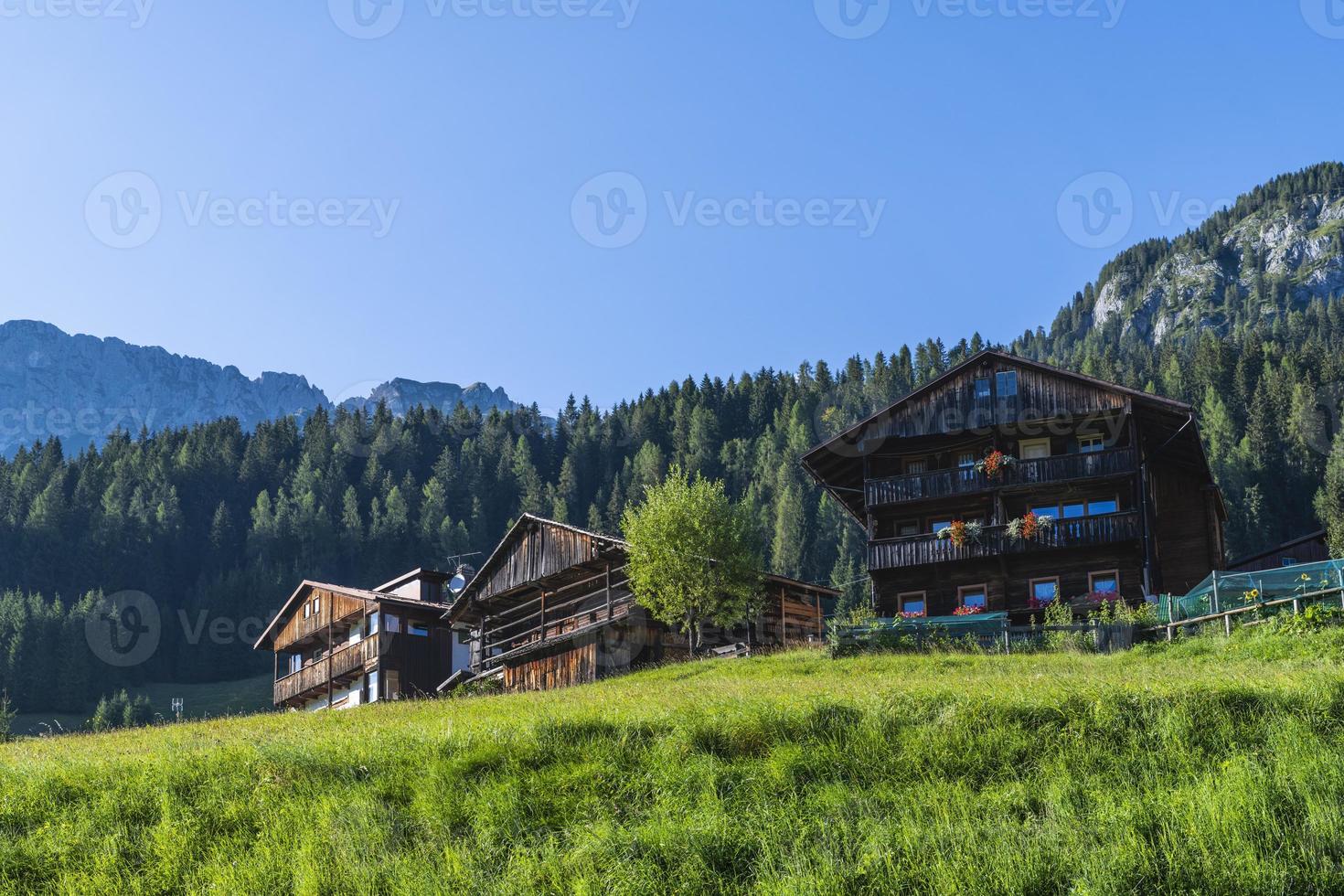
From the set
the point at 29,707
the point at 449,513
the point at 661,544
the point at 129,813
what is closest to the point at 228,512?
the point at 449,513

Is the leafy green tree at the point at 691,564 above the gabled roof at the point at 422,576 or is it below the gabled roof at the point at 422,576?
below

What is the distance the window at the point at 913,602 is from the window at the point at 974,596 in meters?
1.31

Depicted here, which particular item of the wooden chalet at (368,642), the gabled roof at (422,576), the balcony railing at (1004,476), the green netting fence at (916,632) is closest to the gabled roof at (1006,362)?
the balcony railing at (1004,476)

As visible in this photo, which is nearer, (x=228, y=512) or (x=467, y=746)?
(x=467, y=746)

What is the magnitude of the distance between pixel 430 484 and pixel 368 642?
8902cm

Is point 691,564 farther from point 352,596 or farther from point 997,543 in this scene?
point 352,596

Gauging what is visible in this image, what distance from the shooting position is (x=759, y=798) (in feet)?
58.0

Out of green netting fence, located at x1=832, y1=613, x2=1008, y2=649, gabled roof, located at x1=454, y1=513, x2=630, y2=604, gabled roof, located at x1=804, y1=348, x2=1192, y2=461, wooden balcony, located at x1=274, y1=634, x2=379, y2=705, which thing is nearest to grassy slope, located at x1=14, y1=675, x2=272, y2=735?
wooden balcony, located at x1=274, y1=634, x2=379, y2=705

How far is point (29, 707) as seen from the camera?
10600cm

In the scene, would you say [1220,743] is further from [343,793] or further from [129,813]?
[129,813]

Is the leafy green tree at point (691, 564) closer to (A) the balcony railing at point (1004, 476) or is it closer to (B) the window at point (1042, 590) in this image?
(A) the balcony railing at point (1004, 476)

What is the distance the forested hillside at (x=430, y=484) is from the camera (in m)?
111

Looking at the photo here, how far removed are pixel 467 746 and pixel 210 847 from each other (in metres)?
4.13

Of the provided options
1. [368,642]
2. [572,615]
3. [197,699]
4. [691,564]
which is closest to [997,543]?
[691,564]
